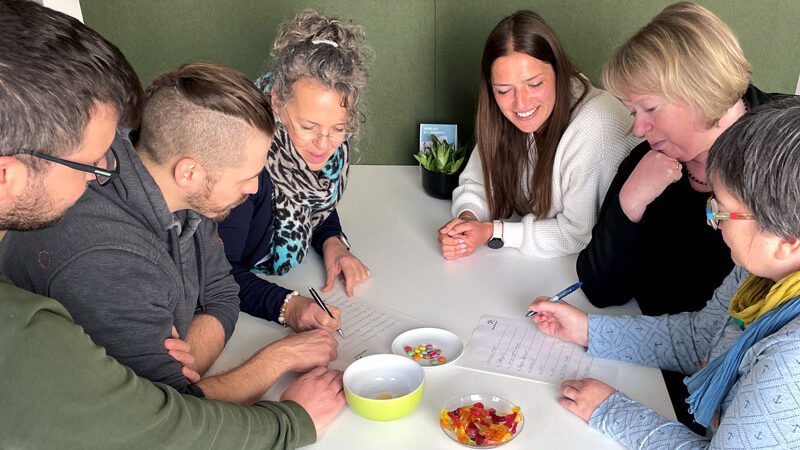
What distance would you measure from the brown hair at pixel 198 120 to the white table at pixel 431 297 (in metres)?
0.43

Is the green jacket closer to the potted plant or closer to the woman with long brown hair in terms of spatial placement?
the woman with long brown hair

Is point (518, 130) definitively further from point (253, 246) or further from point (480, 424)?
point (480, 424)

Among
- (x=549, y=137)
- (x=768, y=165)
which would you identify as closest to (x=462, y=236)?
(x=549, y=137)

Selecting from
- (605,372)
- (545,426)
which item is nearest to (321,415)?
(545,426)

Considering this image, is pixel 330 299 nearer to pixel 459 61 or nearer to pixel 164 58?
pixel 459 61

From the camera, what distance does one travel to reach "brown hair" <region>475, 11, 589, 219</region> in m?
1.75

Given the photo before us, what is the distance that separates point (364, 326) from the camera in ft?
4.66

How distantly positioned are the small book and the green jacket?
1586 millimetres

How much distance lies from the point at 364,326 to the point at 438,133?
1.11m

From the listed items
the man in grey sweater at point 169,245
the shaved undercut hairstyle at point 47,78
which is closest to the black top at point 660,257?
the man in grey sweater at point 169,245

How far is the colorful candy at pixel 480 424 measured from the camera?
1.06 metres

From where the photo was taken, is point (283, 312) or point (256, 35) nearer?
point (283, 312)

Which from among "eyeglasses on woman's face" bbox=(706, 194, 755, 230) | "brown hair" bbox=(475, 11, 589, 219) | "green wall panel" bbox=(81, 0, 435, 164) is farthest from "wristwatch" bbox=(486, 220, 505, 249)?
"eyeglasses on woman's face" bbox=(706, 194, 755, 230)

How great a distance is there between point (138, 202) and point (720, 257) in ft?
4.03
